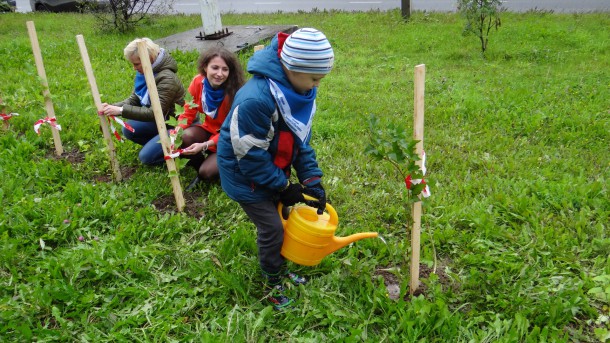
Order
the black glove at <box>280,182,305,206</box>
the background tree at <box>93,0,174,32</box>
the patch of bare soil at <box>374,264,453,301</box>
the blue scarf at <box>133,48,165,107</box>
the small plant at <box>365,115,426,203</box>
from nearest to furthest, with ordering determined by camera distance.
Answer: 1. the small plant at <box>365,115,426,203</box>
2. the black glove at <box>280,182,305,206</box>
3. the patch of bare soil at <box>374,264,453,301</box>
4. the blue scarf at <box>133,48,165,107</box>
5. the background tree at <box>93,0,174,32</box>

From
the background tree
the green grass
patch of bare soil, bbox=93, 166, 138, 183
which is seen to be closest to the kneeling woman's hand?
the green grass

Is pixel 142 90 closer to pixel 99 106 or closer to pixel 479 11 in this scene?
pixel 99 106

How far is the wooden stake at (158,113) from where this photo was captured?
3.15 meters

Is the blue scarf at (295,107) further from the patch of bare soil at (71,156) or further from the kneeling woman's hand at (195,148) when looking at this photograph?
the patch of bare soil at (71,156)

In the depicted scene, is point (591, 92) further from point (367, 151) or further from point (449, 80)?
point (367, 151)

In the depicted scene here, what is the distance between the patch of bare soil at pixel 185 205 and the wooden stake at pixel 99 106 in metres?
0.52

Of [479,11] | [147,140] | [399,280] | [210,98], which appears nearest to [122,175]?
[147,140]

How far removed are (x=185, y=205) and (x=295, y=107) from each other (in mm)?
1732

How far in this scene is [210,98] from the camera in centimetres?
363

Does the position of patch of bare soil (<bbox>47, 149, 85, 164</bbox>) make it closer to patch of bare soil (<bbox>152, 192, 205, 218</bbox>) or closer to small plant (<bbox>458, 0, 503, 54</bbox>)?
patch of bare soil (<bbox>152, 192, 205, 218</bbox>)

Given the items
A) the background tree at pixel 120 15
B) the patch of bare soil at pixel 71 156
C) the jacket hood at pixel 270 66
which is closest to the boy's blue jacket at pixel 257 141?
the jacket hood at pixel 270 66

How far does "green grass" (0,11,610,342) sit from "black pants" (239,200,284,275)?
10.9 inches

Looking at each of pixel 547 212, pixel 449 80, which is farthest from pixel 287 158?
pixel 449 80

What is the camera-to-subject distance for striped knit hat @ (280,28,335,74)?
2.15m
